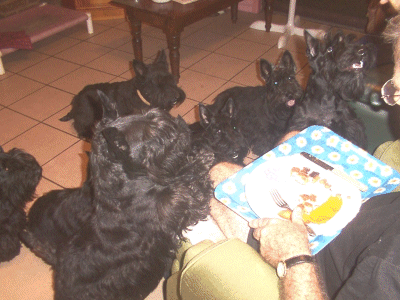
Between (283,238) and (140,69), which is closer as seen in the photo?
(283,238)

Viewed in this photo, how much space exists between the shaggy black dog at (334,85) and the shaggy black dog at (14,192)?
1.88 m

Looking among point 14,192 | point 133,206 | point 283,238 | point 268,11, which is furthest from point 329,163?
point 268,11

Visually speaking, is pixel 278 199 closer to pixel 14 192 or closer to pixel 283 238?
pixel 283 238

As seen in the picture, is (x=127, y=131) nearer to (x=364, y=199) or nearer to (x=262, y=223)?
(x=262, y=223)

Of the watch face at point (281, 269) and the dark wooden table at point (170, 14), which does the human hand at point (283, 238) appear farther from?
the dark wooden table at point (170, 14)

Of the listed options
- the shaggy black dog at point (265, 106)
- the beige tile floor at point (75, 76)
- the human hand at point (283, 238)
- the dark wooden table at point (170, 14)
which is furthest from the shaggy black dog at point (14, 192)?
the dark wooden table at point (170, 14)

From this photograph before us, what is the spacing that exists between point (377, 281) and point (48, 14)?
555cm

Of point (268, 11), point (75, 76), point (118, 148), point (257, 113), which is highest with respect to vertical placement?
point (118, 148)

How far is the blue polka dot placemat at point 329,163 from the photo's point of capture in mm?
1360

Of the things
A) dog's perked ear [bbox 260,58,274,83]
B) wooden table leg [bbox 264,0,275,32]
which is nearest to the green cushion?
dog's perked ear [bbox 260,58,274,83]

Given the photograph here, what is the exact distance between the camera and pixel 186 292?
3.63ft

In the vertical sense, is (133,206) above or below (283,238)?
below

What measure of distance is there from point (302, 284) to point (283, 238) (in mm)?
165

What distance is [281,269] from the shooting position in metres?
1.13
